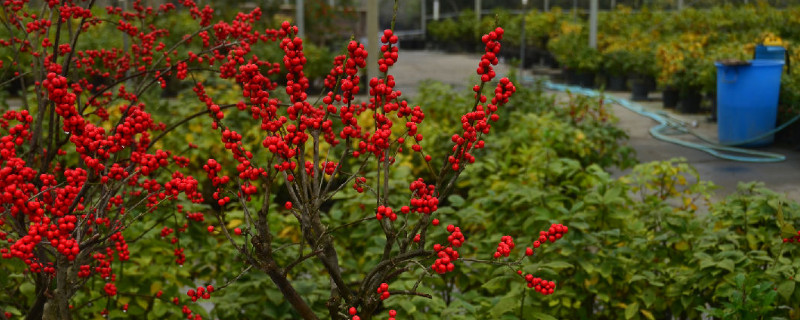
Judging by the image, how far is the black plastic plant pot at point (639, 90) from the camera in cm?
1550

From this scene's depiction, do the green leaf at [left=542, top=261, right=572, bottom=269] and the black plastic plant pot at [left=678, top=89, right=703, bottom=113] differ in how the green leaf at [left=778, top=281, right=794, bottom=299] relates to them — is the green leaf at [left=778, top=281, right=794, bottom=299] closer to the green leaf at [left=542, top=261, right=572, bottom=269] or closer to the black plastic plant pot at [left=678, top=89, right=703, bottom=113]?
the green leaf at [left=542, top=261, right=572, bottom=269]

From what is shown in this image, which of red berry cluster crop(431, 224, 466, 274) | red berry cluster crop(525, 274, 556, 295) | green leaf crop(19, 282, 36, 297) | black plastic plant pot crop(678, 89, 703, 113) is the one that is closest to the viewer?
red berry cluster crop(431, 224, 466, 274)

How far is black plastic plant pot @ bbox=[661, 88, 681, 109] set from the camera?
1406cm

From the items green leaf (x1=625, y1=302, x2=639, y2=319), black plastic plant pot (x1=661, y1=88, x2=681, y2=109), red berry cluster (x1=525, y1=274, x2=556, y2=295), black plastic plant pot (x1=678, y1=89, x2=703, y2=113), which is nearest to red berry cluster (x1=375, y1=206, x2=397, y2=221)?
red berry cluster (x1=525, y1=274, x2=556, y2=295)

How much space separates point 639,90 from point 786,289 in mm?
12900

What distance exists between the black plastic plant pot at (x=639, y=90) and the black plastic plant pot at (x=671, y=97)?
122cm

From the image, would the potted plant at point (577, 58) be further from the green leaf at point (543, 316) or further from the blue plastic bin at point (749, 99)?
the green leaf at point (543, 316)

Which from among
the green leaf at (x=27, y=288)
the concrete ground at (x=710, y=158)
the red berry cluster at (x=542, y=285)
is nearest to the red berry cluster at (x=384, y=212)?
the red berry cluster at (x=542, y=285)

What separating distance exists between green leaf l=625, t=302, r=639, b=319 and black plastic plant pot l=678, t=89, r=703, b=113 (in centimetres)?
1033

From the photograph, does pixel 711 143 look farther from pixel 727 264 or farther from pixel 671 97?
pixel 727 264

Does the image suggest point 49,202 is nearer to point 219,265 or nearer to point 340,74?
point 340,74

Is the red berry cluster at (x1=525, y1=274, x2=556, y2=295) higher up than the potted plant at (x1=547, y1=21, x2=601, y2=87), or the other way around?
the red berry cluster at (x1=525, y1=274, x2=556, y2=295)

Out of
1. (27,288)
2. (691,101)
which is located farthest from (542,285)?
(691,101)

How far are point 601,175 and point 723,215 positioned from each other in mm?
613
